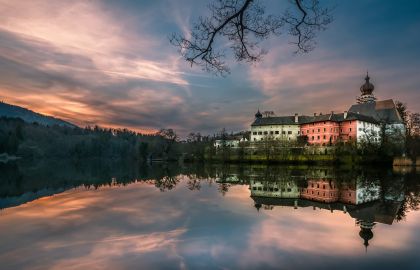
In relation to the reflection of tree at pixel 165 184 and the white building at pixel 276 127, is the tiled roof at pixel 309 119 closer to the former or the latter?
the white building at pixel 276 127

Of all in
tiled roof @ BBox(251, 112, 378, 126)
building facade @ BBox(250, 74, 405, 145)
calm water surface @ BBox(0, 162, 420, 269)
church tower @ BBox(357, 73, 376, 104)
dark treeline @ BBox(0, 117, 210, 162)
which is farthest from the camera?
dark treeline @ BBox(0, 117, 210, 162)

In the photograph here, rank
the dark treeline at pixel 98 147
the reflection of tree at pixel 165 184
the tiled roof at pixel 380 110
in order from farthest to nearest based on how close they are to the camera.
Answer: the dark treeline at pixel 98 147
the tiled roof at pixel 380 110
the reflection of tree at pixel 165 184

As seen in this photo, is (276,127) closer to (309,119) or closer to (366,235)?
(309,119)

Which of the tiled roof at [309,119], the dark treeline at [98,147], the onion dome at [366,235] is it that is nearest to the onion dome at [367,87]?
the tiled roof at [309,119]

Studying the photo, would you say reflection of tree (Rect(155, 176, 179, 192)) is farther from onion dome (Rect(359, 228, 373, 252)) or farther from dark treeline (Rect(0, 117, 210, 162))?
dark treeline (Rect(0, 117, 210, 162))

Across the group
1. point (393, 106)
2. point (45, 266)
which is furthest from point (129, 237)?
point (393, 106)

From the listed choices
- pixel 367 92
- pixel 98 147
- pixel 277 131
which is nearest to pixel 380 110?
pixel 367 92

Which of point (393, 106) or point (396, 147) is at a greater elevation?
point (393, 106)

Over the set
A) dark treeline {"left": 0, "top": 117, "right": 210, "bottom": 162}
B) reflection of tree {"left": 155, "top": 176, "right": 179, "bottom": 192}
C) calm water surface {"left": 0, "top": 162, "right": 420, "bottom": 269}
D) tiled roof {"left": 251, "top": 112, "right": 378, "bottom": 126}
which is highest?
tiled roof {"left": 251, "top": 112, "right": 378, "bottom": 126}

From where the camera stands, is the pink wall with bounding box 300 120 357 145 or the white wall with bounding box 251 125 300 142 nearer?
the pink wall with bounding box 300 120 357 145

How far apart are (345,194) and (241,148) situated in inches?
2326

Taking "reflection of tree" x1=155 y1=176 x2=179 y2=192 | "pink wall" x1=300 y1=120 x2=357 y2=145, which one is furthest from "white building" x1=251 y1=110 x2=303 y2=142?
"reflection of tree" x1=155 y1=176 x2=179 y2=192

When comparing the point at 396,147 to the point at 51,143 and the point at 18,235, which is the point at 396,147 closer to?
the point at 18,235

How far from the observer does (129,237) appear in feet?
31.5
